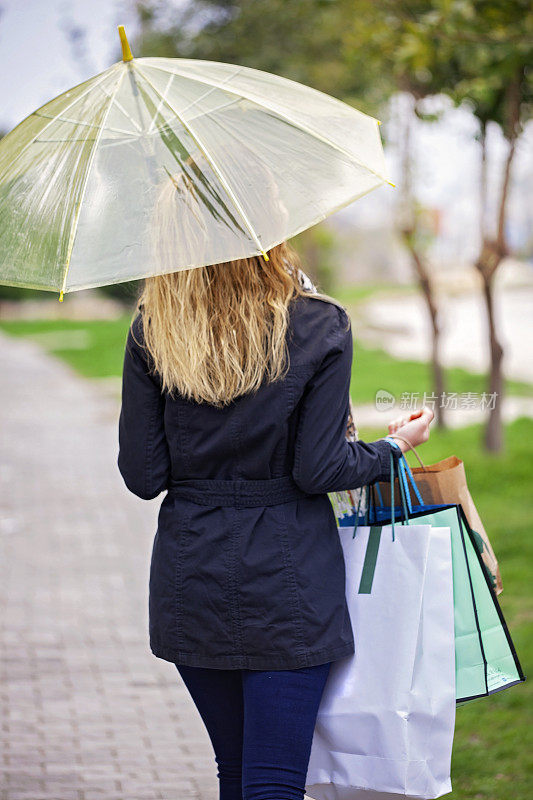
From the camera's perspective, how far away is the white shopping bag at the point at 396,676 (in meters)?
2.22

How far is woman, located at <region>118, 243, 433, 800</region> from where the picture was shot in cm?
213

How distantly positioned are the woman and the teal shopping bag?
0.68ft

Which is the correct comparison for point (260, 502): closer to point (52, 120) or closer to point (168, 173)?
point (168, 173)

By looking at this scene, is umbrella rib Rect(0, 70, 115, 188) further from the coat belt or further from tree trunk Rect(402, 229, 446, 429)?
tree trunk Rect(402, 229, 446, 429)

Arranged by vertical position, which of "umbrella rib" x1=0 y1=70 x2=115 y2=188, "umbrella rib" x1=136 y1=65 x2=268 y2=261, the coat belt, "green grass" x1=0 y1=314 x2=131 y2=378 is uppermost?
"umbrella rib" x1=0 y1=70 x2=115 y2=188

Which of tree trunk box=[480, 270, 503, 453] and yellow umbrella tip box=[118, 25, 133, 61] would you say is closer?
yellow umbrella tip box=[118, 25, 133, 61]

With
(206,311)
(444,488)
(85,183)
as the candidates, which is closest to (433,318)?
(444,488)

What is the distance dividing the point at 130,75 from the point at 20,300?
40173 millimetres

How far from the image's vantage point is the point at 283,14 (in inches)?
467

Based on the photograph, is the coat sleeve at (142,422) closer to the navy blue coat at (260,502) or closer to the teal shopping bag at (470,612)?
the navy blue coat at (260,502)

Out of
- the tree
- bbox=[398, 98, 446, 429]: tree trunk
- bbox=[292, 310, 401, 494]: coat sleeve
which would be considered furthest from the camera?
bbox=[398, 98, 446, 429]: tree trunk

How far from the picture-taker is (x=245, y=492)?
2.17m

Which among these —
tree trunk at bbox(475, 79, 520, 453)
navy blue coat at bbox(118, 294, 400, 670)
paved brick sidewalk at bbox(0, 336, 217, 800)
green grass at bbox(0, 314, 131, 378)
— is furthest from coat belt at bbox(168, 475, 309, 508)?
green grass at bbox(0, 314, 131, 378)

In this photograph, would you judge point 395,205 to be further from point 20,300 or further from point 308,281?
point 20,300
